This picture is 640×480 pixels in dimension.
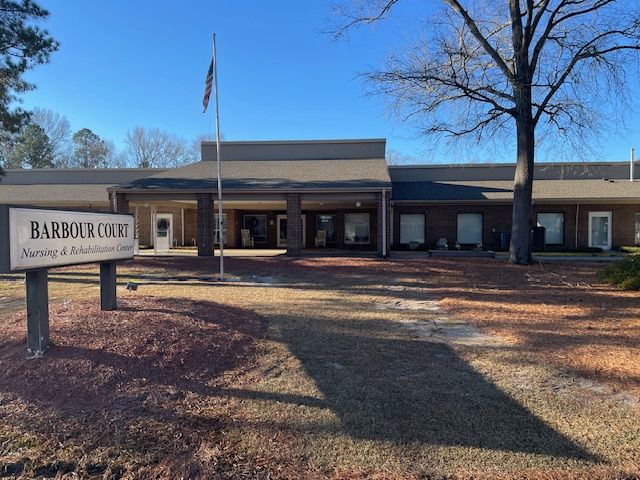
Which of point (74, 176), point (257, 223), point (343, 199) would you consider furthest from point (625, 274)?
point (74, 176)

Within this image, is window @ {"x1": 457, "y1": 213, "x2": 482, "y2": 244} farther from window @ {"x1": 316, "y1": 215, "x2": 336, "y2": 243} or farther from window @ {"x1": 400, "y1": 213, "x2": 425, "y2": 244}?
window @ {"x1": 316, "y1": 215, "x2": 336, "y2": 243}

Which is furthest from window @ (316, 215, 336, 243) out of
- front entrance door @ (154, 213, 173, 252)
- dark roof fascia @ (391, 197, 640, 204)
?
front entrance door @ (154, 213, 173, 252)

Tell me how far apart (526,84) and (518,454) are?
49.2ft

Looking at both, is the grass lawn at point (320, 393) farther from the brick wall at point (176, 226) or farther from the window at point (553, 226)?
the brick wall at point (176, 226)

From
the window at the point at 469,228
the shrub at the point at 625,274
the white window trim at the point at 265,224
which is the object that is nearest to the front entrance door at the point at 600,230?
the window at the point at 469,228

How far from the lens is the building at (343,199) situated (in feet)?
67.3

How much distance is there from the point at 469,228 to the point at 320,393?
21606mm

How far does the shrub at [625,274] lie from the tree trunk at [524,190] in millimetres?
4078

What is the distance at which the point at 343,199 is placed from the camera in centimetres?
2031

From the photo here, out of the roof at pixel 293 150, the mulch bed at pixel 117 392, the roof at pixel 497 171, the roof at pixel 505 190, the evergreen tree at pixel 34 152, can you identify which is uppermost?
the evergreen tree at pixel 34 152

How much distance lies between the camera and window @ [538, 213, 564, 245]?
24453 mm

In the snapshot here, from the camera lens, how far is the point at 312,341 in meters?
6.27

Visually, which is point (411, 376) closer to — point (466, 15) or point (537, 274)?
point (537, 274)

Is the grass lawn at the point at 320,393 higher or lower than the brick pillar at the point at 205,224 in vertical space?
lower
